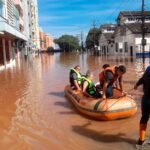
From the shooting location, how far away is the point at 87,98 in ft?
31.5

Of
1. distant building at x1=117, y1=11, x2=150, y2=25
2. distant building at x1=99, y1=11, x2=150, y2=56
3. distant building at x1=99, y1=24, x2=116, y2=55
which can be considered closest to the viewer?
distant building at x1=99, y1=11, x2=150, y2=56

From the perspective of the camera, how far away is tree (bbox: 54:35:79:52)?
416 ft

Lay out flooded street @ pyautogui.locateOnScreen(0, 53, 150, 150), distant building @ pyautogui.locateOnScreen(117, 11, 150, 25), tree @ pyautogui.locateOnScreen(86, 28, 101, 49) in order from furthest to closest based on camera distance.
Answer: tree @ pyautogui.locateOnScreen(86, 28, 101, 49) < distant building @ pyautogui.locateOnScreen(117, 11, 150, 25) < flooded street @ pyautogui.locateOnScreen(0, 53, 150, 150)

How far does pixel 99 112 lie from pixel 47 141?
2.00m

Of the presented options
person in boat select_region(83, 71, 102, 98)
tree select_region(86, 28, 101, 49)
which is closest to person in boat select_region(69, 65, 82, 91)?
person in boat select_region(83, 71, 102, 98)

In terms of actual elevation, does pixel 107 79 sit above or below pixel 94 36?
below

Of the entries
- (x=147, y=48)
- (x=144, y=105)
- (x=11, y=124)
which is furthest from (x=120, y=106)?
(x=147, y=48)

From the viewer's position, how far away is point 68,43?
12631 centimetres

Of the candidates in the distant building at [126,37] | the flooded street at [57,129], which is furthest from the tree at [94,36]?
the flooded street at [57,129]

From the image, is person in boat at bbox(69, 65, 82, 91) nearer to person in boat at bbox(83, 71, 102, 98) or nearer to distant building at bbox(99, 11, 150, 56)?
person in boat at bbox(83, 71, 102, 98)

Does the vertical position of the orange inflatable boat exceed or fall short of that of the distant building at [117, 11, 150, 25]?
it falls short

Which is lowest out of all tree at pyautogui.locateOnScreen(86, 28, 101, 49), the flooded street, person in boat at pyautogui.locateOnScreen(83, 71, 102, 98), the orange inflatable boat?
the flooded street

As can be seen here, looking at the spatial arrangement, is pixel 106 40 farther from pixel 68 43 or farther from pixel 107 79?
pixel 107 79

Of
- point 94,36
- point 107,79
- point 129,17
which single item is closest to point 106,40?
point 129,17
